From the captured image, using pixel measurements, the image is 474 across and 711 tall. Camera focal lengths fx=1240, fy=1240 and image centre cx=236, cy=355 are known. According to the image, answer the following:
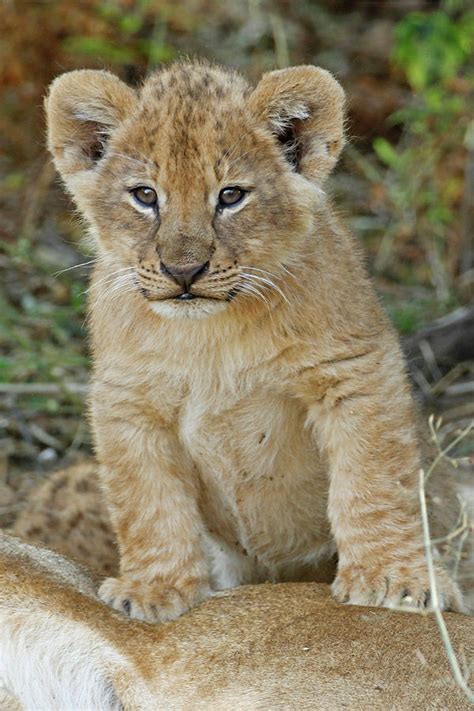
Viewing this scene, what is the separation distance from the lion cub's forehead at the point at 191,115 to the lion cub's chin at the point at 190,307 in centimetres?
40

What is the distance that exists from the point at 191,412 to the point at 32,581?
0.70 metres

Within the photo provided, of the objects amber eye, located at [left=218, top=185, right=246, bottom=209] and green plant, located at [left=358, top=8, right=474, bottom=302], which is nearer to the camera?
amber eye, located at [left=218, top=185, right=246, bottom=209]

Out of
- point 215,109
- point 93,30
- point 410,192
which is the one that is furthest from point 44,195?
point 215,109

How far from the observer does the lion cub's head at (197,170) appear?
3396 mm

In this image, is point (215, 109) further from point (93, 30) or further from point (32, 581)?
point (93, 30)

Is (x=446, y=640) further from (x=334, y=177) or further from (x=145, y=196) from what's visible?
(x=334, y=177)

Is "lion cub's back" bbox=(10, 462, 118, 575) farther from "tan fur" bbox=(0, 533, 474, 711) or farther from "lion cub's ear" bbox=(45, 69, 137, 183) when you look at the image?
"lion cub's ear" bbox=(45, 69, 137, 183)

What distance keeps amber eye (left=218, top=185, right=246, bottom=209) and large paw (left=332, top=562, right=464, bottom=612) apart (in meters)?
1.09

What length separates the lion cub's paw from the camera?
3562mm

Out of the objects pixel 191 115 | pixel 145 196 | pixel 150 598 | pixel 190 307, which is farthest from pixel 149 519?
pixel 191 115

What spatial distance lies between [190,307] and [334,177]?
515 centimetres

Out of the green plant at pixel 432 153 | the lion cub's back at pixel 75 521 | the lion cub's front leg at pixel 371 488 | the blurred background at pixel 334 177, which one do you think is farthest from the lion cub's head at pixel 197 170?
the green plant at pixel 432 153

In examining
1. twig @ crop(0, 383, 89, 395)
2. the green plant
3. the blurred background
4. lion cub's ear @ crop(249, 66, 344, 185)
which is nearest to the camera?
lion cub's ear @ crop(249, 66, 344, 185)

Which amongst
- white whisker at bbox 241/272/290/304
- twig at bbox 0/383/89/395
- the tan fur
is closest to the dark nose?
white whisker at bbox 241/272/290/304
